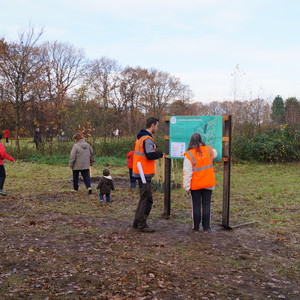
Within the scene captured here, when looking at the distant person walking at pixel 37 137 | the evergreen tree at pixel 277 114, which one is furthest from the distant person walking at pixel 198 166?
the distant person walking at pixel 37 137

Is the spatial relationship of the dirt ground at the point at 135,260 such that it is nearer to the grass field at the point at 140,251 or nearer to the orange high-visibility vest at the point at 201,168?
the grass field at the point at 140,251

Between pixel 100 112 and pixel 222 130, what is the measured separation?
1860 centimetres

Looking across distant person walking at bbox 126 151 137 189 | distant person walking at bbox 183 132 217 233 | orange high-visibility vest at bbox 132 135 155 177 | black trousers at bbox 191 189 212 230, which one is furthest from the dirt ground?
distant person walking at bbox 126 151 137 189

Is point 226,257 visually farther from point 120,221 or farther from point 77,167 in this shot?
point 77,167

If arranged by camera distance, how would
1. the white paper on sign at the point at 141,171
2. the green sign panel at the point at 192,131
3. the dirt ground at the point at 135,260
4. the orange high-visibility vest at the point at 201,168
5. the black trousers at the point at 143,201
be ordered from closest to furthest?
1. the dirt ground at the point at 135,260
2. the orange high-visibility vest at the point at 201,168
3. the white paper on sign at the point at 141,171
4. the black trousers at the point at 143,201
5. the green sign panel at the point at 192,131

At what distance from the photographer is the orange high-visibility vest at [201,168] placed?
266 inches

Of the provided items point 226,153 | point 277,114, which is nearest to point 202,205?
point 226,153

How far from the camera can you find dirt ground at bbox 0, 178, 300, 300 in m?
4.43

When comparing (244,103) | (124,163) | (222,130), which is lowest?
(124,163)

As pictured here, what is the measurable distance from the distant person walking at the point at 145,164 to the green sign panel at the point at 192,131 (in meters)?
0.88

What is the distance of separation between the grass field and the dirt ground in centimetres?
1

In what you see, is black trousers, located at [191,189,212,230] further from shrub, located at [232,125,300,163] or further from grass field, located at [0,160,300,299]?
shrub, located at [232,125,300,163]

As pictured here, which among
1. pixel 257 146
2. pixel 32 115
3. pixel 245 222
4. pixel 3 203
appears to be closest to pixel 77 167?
pixel 3 203

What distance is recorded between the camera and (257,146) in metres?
20.7
